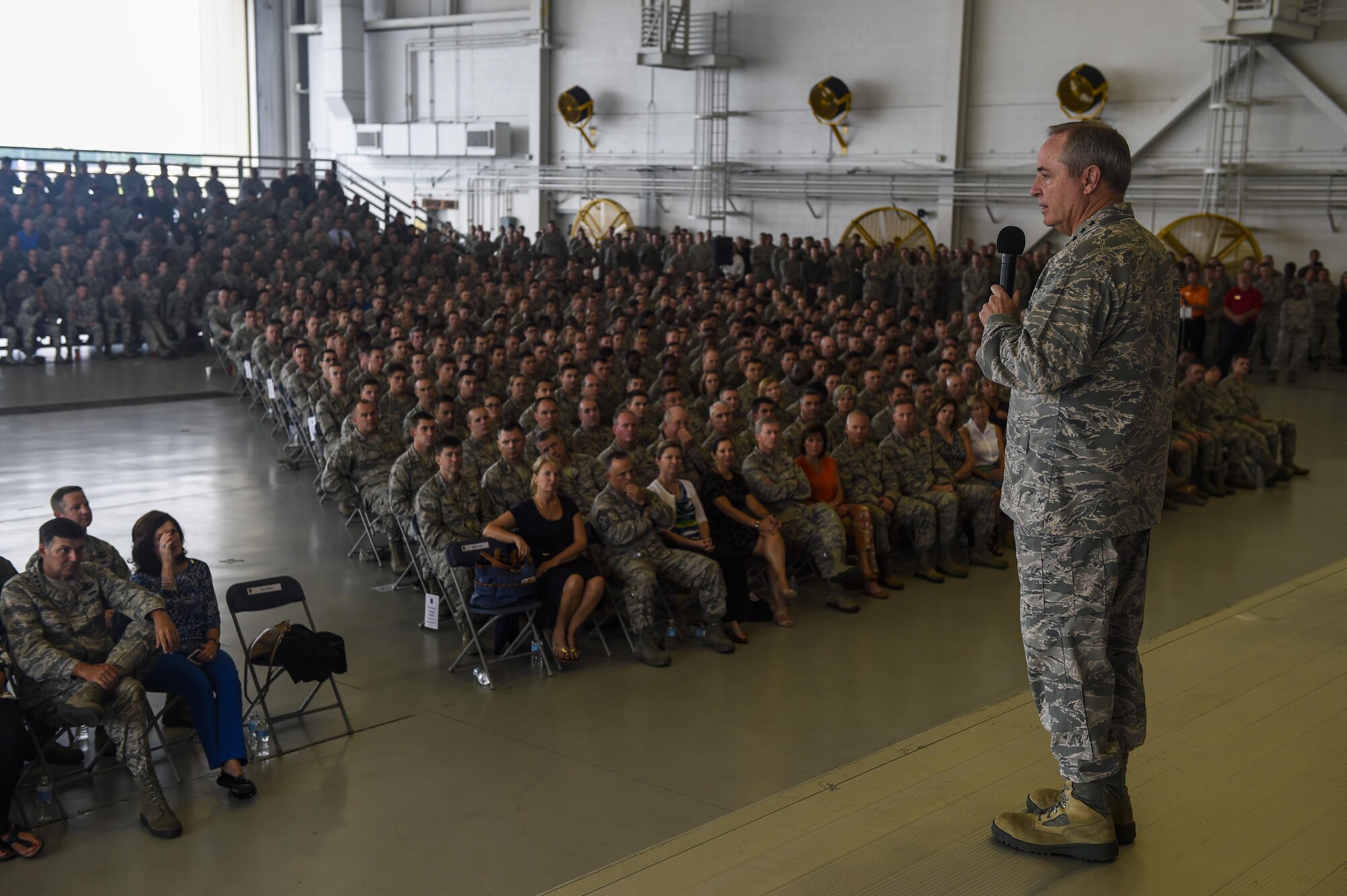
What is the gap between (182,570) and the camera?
5.25m

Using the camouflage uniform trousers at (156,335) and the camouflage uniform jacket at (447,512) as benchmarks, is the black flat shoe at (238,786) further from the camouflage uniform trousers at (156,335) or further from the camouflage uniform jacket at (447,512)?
the camouflage uniform trousers at (156,335)

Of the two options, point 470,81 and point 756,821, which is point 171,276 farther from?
point 756,821

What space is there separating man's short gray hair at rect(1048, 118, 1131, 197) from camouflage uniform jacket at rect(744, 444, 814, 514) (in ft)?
→ 15.3

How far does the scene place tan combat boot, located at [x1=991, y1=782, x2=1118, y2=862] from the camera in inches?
132

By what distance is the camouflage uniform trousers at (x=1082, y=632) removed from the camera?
314 centimetres

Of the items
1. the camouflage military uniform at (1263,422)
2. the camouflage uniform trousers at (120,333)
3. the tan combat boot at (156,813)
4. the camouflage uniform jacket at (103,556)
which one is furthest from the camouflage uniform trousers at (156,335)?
the tan combat boot at (156,813)

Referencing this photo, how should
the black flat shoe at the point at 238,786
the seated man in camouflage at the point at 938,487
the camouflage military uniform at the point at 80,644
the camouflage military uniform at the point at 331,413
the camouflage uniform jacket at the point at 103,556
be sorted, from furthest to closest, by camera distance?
the camouflage military uniform at the point at 331,413, the seated man in camouflage at the point at 938,487, the camouflage uniform jacket at the point at 103,556, the black flat shoe at the point at 238,786, the camouflage military uniform at the point at 80,644

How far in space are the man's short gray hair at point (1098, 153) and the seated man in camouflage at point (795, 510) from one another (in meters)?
4.52

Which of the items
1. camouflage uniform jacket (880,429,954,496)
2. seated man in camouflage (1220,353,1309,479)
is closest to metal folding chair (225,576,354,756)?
camouflage uniform jacket (880,429,954,496)

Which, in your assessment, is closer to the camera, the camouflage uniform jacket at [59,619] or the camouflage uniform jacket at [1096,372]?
the camouflage uniform jacket at [1096,372]

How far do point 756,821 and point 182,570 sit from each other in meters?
2.82

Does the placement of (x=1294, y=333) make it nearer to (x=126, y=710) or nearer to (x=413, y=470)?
(x=413, y=470)

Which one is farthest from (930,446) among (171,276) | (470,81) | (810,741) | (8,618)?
(470,81)

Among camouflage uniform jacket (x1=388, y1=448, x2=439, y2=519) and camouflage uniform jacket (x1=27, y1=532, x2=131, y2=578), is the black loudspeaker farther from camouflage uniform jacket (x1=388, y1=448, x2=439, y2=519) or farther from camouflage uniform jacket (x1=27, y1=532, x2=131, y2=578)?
camouflage uniform jacket (x1=27, y1=532, x2=131, y2=578)
